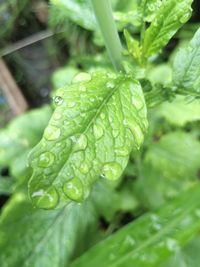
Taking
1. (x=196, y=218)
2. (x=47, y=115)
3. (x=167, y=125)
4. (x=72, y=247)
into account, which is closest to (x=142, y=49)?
(x=196, y=218)

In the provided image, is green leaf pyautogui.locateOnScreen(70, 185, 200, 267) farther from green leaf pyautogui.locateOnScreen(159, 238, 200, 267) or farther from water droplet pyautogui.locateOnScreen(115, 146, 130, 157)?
water droplet pyautogui.locateOnScreen(115, 146, 130, 157)

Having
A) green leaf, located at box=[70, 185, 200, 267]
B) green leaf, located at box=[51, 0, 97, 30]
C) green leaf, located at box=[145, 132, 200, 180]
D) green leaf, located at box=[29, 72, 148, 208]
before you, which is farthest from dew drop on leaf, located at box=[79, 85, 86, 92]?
green leaf, located at box=[145, 132, 200, 180]

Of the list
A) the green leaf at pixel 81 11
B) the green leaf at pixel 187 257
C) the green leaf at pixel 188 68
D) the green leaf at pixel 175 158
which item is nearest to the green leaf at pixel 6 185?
the green leaf at pixel 175 158

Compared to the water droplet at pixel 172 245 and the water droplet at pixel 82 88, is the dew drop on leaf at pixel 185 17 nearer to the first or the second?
the water droplet at pixel 82 88

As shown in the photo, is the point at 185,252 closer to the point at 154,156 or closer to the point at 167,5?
the point at 154,156

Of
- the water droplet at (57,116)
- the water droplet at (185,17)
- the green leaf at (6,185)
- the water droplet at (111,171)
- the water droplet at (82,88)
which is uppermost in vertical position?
the water droplet at (185,17)

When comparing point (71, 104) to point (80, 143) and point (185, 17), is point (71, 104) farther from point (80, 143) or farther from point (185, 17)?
point (185, 17)
